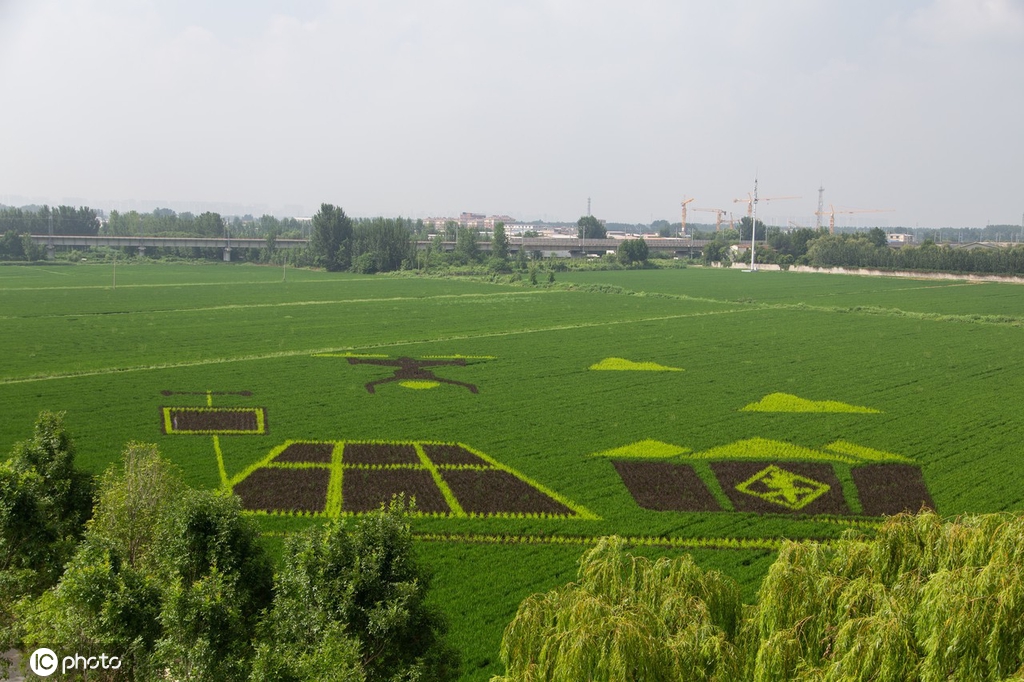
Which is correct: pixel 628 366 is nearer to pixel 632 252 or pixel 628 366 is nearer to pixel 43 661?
pixel 43 661

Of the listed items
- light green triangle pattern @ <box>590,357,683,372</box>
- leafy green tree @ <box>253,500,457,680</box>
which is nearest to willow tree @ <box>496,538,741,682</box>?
leafy green tree @ <box>253,500,457,680</box>

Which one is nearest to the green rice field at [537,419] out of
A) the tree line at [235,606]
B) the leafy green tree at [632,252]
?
the tree line at [235,606]

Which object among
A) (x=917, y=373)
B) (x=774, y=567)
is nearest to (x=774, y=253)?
(x=917, y=373)

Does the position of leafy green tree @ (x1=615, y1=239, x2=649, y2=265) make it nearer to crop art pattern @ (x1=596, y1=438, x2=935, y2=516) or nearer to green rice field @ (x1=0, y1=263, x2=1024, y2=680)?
green rice field @ (x1=0, y1=263, x2=1024, y2=680)

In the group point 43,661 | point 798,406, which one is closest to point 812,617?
point 43,661

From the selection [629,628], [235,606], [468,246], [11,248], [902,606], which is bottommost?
[235,606]
